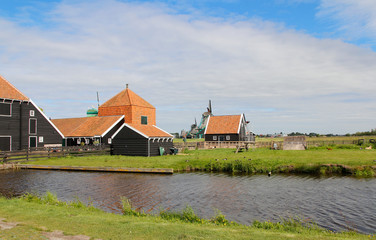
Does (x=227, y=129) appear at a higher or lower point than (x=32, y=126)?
lower

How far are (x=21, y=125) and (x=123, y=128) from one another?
1311 centimetres

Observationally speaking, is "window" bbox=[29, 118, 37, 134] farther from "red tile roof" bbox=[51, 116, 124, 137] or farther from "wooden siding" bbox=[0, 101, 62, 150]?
"red tile roof" bbox=[51, 116, 124, 137]

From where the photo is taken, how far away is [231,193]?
58.9 feet

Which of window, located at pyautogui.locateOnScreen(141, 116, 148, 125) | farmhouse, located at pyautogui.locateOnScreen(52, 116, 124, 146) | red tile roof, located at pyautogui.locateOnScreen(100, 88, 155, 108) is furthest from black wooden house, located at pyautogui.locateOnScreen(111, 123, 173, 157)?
red tile roof, located at pyautogui.locateOnScreen(100, 88, 155, 108)

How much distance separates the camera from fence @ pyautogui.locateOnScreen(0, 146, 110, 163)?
3182 cm

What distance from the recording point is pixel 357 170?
2434 centimetres

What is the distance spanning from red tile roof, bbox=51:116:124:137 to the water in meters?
18.3

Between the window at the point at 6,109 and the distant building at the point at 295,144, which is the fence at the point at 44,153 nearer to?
the window at the point at 6,109

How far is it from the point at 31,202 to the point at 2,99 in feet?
95.6

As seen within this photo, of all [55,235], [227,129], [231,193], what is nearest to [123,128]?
[231,193]

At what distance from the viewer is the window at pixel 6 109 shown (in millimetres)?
37250

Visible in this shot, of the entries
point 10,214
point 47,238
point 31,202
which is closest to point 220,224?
point 47,238

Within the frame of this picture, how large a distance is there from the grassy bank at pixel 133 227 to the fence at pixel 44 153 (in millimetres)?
22816

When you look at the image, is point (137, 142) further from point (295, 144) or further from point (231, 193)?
point (295, 144)
